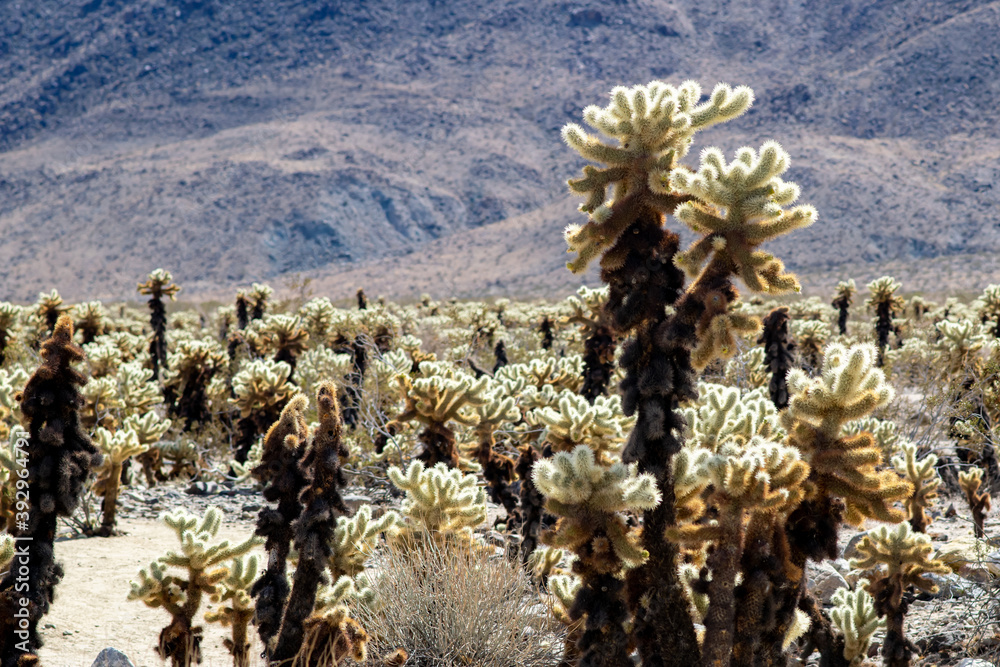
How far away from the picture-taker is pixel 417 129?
284 feet

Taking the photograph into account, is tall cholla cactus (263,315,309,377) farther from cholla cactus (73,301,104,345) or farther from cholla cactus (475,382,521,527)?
cholla cactus (475,382,521,527)

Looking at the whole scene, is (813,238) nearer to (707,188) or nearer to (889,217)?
(889,217)

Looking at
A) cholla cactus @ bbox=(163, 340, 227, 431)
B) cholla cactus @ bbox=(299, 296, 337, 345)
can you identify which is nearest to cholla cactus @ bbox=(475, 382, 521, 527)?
cholla cactus @ bbox=(163, 340, 227, 431)

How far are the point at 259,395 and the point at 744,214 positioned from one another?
749 cm

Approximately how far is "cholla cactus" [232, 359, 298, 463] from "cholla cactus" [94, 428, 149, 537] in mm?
1674

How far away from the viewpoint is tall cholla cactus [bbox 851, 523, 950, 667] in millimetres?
5039

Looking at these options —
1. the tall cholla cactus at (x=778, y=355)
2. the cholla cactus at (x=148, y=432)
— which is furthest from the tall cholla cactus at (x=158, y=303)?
the tall cholla cactus at (x=778, y=355)

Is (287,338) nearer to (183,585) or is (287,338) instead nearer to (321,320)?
(321,320)

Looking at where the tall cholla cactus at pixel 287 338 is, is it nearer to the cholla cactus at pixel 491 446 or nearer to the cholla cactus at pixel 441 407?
the cholla cactus at pixel 491 446

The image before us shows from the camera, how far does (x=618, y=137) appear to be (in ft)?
14.5

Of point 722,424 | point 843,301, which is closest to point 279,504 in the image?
point 722,424

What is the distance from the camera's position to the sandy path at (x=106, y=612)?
240 inches

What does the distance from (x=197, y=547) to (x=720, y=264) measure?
3100mm

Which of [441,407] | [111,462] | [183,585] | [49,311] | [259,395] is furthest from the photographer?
[49,311]
